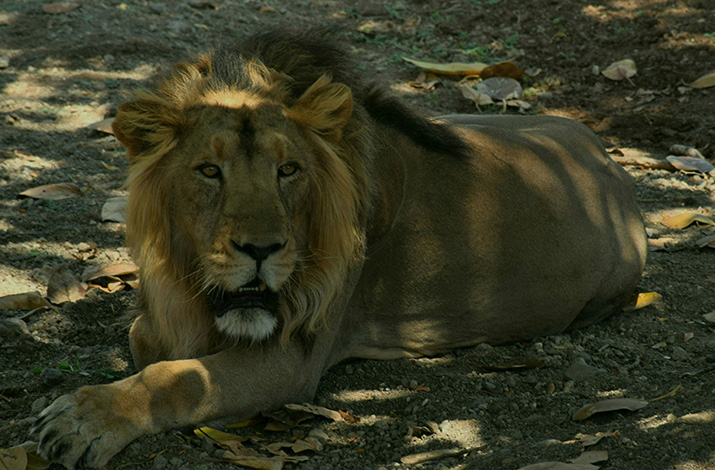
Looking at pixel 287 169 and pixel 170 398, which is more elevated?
pixel 287 169

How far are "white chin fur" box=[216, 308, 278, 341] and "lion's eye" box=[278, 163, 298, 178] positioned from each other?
55cm

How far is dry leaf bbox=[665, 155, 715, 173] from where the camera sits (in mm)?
6570

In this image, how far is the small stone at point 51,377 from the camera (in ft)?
11.5

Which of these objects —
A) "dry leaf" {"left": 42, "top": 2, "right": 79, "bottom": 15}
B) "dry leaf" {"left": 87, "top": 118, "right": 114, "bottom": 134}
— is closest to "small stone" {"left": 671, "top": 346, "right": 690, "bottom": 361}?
"dry leaf" {"left": 87, "top": 118, "right": 114, "bottom": 134}

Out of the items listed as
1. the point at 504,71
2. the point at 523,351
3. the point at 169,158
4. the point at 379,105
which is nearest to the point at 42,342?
the point at 169,158

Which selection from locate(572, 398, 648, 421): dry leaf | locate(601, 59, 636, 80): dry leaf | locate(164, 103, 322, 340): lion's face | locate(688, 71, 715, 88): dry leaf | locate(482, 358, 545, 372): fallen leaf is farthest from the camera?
locate(601, 59, 636, 80): dry leaf

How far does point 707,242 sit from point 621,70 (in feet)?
10.9

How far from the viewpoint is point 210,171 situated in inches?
127

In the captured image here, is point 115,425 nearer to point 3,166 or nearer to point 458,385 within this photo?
point 458,385

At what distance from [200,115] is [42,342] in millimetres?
1370

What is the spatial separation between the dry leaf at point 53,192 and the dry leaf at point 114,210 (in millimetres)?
286

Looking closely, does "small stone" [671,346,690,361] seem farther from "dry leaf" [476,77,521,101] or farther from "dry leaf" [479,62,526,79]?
"dry leaf" [479,62,526,79]

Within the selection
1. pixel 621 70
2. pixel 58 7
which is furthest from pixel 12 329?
pixel 621 70

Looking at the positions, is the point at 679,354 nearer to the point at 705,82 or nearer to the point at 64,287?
the point at 64,287
